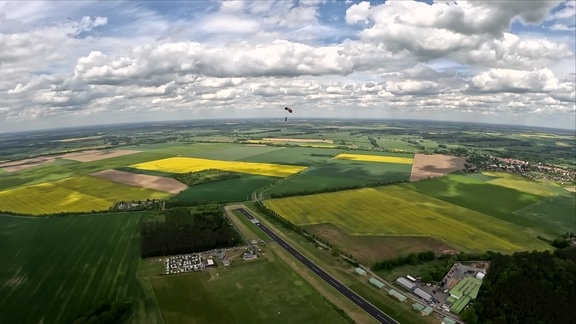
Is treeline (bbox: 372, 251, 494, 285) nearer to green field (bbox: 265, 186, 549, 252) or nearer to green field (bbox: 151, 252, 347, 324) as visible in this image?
green field (bbox: 265, 186, 549, 252)

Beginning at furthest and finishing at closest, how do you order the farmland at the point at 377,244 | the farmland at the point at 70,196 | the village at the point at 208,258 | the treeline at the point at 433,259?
the farmland at the point at 70,196, the farmland at the point at 377,244, the village at the point at 208,258, the treeline at the point at 433,259

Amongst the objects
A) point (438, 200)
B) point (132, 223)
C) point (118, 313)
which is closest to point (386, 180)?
point (438, 200)

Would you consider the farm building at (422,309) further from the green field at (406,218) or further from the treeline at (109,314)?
the treeline at (109,314)

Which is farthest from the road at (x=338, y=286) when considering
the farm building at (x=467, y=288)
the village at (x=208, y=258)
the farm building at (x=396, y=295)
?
the farm building at (x=467, y=288)

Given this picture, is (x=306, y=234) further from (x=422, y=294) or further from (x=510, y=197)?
(x=510, y=197)

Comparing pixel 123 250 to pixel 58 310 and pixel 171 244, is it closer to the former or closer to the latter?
pixel 171 244

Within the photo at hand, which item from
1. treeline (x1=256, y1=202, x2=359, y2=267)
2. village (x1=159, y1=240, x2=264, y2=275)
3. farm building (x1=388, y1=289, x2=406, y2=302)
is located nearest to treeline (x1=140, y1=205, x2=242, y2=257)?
village (x1=159, y1=240, x2=264, y2=275)
